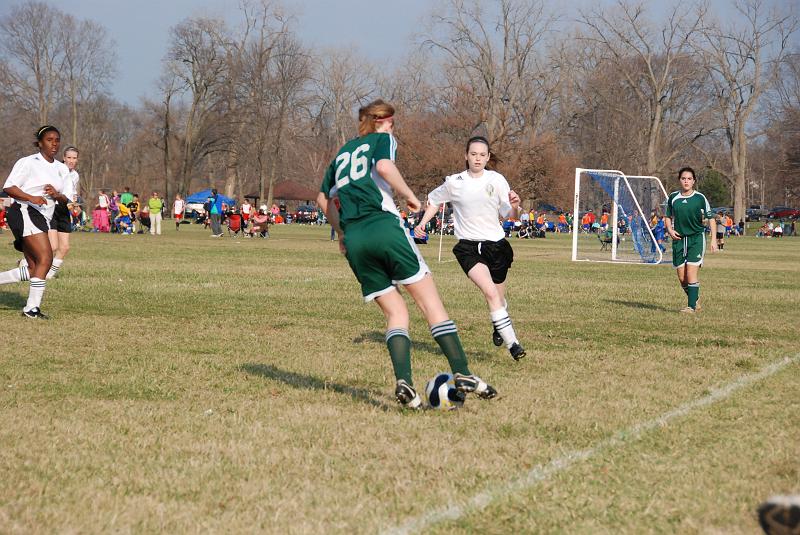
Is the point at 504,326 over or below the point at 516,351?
over

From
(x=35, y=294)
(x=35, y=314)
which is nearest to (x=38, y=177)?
(x=35, y=294)

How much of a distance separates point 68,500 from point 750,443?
→ 11.6ft

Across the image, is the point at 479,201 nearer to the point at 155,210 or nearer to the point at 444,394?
the point at 444,394

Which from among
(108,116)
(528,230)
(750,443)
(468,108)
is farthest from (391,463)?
(108,116)

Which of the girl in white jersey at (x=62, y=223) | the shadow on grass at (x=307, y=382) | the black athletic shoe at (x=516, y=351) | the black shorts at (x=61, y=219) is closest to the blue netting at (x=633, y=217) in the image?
the girl in white jersey at (x=62, y=223)

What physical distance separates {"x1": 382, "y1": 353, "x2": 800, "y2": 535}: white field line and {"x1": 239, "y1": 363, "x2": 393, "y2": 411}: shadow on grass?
1517 mm

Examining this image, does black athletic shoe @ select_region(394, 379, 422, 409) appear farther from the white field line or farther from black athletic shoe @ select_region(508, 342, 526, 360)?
black athletic shoe @ select_region(508, 342, 526, 360)

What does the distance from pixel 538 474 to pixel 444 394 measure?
1411 millimetres

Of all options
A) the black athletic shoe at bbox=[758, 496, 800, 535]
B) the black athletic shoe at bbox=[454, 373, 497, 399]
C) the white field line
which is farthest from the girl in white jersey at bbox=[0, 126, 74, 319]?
the black athletic shoe at bbox=[758, 496, 800, 535]

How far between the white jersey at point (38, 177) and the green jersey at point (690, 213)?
27.5ft

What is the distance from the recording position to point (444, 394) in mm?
5961

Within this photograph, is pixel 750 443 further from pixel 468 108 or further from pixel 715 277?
pixel 468 108

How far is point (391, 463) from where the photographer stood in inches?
188

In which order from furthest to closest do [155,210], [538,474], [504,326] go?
[155,210], [504,326], [538,474]
